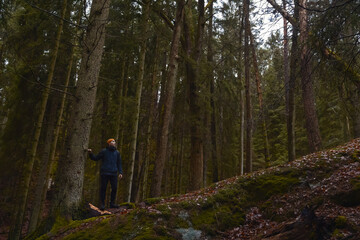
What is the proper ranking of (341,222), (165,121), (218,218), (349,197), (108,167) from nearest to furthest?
(341,222)
(349,197)
(218,218)
(108,167)
(165,121)

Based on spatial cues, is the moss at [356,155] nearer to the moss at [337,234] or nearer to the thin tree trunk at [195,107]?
the moss at [337,234]

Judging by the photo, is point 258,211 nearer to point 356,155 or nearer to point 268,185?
point 268,185

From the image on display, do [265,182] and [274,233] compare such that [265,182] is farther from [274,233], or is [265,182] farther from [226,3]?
[226,3]

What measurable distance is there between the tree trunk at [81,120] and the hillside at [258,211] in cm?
59

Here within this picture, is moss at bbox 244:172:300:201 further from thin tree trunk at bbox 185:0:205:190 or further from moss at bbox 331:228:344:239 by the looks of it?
thin tree trunk at bbox 185:0:205:190

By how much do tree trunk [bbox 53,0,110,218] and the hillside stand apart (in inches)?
23.2

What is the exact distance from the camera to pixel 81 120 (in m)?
5.29

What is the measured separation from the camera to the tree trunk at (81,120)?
5.06 m

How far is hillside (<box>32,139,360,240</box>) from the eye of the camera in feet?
12.4

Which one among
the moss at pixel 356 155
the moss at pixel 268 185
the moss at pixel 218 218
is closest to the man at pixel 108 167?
the moss at pixel 218 218

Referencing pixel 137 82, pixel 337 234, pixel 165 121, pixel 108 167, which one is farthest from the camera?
pixel 137 82

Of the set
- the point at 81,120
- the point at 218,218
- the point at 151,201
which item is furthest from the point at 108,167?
the point at 218,218

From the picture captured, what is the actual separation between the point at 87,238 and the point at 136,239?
2.88 ft

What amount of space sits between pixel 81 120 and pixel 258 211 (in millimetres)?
4152
